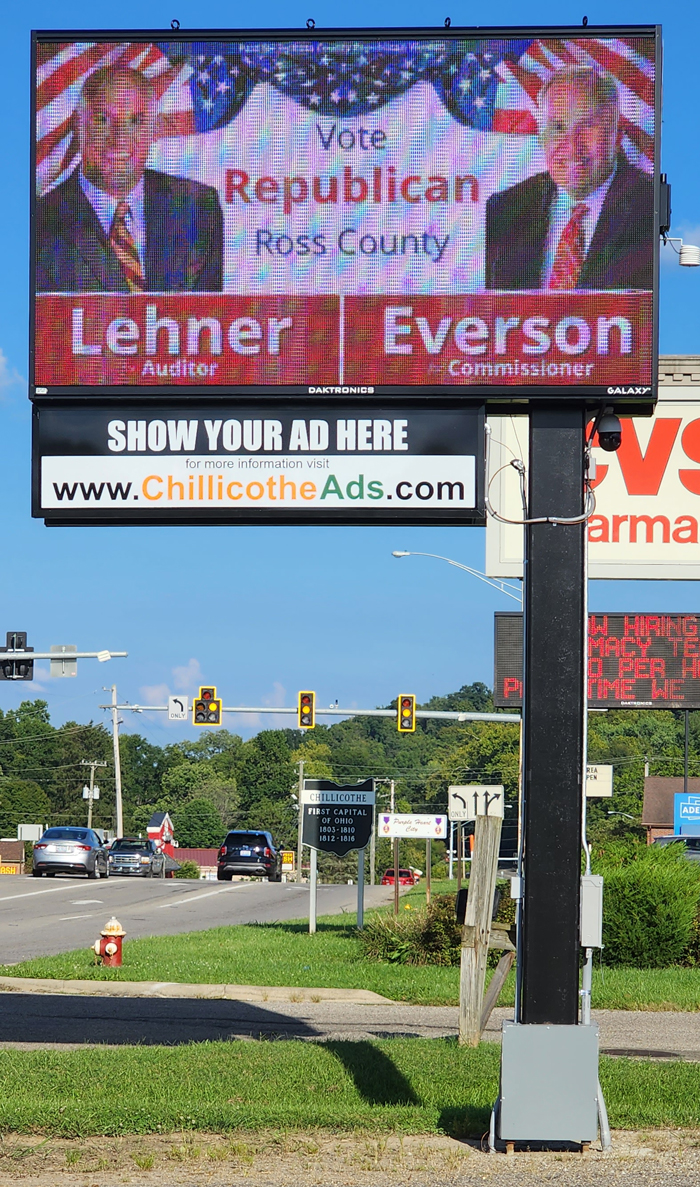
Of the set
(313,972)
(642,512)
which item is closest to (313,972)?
(313,972)

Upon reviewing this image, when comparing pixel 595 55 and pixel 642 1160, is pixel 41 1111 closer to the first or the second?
pixel 642 1160

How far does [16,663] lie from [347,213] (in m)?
29.6

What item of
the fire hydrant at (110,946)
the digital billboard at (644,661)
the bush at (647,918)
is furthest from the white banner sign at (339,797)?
the fire hydrant at (110,946)

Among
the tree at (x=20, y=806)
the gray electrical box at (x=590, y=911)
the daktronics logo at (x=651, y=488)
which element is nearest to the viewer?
the gray electrical box at (x=590, y=911)

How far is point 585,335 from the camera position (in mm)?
8469

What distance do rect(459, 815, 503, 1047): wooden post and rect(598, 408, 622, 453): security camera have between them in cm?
358

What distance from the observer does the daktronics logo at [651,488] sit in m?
22.3

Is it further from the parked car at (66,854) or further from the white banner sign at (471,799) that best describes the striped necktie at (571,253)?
the parked car at (66,854)

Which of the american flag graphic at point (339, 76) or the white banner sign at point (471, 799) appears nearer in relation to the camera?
the american flag graphic at point (339, 76)

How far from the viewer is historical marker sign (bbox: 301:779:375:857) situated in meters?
22.5

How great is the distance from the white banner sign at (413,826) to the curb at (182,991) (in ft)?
24.4

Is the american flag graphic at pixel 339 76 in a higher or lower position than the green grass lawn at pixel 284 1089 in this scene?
higher

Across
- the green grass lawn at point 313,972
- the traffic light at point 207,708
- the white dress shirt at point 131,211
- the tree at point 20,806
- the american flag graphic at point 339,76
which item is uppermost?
the american flag graphic at point 339,76

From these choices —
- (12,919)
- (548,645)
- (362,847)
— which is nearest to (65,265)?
(548,645)
